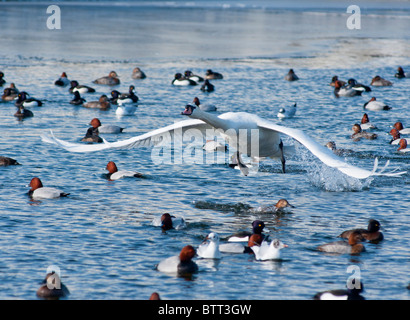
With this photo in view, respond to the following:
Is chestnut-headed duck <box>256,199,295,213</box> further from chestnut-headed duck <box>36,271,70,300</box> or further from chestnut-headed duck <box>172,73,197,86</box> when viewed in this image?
chestnut-headed duck <box>172,73,197,86</box>

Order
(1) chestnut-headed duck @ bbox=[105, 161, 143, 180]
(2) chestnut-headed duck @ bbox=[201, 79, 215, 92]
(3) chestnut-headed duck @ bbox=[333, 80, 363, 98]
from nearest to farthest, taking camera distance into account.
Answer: (1) chestnut-headed duck @ bbox=[105, 161, 143, 180], (3) chestnut-headed duck @ bbox=[333, 80, 363, 98], (2) chestnut-headed duck @ bbox=[201, 79, 215, 92]

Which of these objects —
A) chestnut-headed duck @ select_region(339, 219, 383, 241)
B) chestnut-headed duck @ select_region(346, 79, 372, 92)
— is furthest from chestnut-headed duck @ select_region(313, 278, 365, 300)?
chestnut-headed duck @ select_region(346, 79, 372, 92)

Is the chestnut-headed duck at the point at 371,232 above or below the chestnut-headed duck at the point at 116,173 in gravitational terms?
below

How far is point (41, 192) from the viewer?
1864cm

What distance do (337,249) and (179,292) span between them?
3.73 meters

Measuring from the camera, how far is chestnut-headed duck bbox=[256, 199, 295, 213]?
58.4 ft

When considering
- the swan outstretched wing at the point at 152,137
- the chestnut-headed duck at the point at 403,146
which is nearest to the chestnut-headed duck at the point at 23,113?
the swan outstretched wing at the point at 152,137

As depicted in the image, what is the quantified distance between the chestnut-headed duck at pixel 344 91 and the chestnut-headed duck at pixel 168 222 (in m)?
19.8

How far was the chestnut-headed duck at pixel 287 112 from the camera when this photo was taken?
29250 mm

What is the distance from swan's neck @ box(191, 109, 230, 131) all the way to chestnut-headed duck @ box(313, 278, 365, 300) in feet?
16.1

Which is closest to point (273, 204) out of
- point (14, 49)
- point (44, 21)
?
point (14, 49)

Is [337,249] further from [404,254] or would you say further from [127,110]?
[127,110]

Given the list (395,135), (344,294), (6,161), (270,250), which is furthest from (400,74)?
(344,294)

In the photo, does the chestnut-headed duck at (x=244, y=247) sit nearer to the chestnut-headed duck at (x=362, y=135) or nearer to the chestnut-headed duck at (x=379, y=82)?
the chestnut-headed duck at (x=362, y=135)
